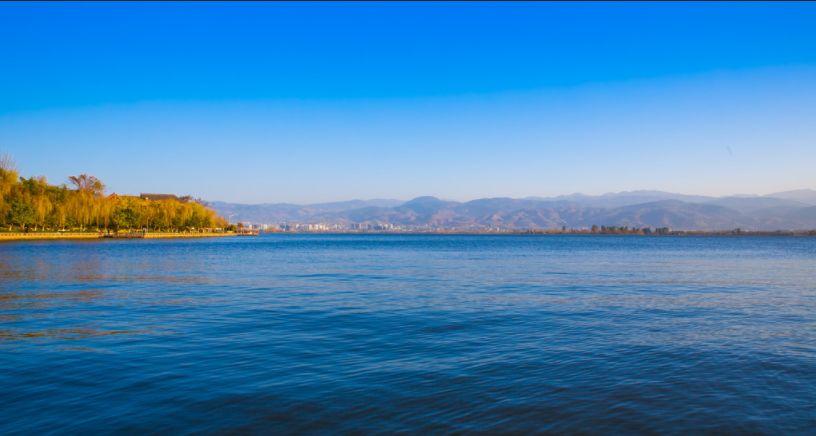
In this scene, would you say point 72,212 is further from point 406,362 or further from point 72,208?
point 406,362

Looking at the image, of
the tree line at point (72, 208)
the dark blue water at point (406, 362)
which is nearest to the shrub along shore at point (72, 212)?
the tree line at point (72, 208)

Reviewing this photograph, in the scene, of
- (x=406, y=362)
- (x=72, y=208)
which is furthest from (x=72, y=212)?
(x=406, y=362)

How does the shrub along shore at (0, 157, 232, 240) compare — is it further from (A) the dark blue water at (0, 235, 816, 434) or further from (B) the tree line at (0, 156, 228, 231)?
(A) the dark blue water at (0, 235, 816, 434)

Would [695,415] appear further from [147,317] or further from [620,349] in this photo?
[147,317]

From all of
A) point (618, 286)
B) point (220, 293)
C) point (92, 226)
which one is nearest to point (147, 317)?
point (220, 293)

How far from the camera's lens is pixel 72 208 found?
12406 cm

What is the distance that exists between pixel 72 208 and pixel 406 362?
13519cm

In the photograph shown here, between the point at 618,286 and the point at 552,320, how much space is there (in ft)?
45.7

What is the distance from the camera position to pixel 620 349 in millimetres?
14555

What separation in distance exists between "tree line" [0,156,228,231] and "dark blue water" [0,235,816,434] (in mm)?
105077

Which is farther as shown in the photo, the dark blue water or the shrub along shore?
the shrub along shore

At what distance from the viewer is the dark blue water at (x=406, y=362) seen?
370 inches

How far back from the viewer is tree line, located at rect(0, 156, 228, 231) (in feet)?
365

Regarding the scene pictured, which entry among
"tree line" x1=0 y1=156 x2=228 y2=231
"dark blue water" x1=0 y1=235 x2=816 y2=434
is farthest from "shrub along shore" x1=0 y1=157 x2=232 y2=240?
"dark blue water" x1=0 y1=235 x2=816 y2=434
